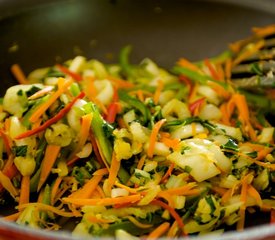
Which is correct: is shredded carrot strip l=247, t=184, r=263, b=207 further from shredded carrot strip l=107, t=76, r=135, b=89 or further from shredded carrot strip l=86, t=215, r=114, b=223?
shredded carrot strip l=107, t=76, r=135, b=89

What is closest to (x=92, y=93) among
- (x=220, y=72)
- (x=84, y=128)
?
(x=84, y=128)

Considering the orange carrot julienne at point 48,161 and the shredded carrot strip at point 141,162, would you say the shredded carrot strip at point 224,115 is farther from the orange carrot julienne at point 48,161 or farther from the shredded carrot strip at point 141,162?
the orange carrot julienne at point 48,161

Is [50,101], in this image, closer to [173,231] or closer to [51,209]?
[51,209]

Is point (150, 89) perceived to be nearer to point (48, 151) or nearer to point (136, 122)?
point (136, 122)

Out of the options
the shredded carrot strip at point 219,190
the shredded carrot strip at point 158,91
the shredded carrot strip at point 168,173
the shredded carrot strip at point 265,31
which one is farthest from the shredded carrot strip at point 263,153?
the shredded carrot strip at point 265,31

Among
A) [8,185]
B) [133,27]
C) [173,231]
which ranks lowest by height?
[173,231]

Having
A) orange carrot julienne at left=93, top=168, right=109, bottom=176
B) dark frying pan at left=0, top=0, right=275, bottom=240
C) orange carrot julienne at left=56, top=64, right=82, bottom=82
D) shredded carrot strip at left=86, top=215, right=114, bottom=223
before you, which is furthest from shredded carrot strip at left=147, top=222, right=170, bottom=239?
dark frying pan at left=0, top=0, right=275, bottom=240
